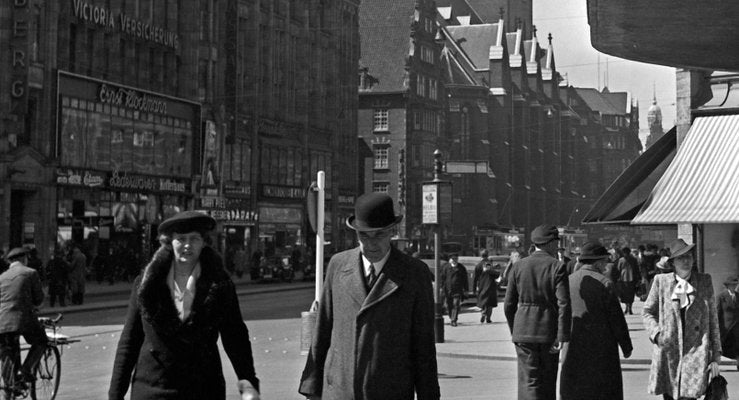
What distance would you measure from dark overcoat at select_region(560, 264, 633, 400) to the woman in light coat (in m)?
0.40

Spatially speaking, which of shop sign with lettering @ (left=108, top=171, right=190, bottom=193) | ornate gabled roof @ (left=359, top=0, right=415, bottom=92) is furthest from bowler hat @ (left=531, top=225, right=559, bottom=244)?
ornate gabled roof @ (left=359, top=0, right=415, bottom=92)

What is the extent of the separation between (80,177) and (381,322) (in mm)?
44054

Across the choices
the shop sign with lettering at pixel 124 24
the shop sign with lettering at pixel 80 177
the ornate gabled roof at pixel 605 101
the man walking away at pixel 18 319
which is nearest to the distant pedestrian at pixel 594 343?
the man walking away at pixel 18 319

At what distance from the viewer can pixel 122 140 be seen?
172 feet

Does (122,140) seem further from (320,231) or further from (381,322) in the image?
(381,322)

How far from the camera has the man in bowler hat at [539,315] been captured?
413 inches

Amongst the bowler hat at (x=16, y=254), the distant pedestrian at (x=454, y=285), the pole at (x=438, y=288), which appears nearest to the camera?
the bowler hat at (x=16, y=254)

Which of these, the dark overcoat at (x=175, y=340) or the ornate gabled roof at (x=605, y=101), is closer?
the dark overcoat at (x=175, y=340)

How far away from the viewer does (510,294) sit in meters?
10.9

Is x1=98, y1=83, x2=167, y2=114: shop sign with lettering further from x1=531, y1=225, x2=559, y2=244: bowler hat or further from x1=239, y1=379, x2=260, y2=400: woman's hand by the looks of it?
x1=239, y1=379, x2=260, y2=400: woman's hand

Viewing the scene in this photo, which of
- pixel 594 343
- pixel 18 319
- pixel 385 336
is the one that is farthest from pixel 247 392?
pixel 18 319

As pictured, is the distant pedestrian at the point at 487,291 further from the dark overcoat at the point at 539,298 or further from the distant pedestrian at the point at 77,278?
the dark overcoat at the point at 539,298

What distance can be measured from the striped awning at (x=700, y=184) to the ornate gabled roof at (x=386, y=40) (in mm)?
70589

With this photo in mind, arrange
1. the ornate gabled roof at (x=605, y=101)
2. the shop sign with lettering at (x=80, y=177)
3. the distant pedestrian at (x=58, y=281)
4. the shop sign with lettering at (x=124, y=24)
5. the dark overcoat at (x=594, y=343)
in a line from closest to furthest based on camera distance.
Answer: the dark overcoat at (x=594, y=343) → the distant pedestrian at (x=58, y=281) → the shop sign with lettering at (x=80, y=177) → the shop sign with lettering at (x=124, y=24) → the ornate gabled roof at (x=605, y=101)
